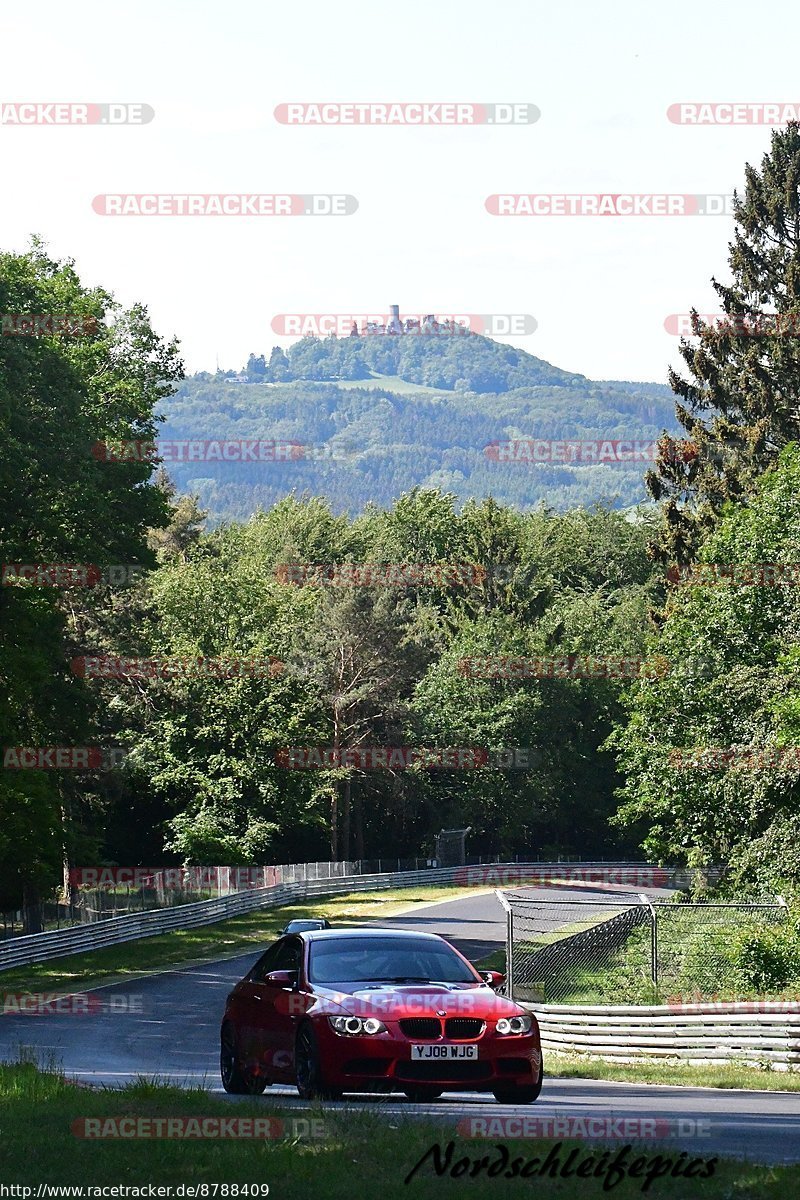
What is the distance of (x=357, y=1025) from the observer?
39.9 ft

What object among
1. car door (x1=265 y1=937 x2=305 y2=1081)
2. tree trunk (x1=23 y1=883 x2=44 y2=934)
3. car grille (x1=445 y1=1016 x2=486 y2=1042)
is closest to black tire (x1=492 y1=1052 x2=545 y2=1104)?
car grille (x1=445 y1=1016 x2=486 y2=1042)

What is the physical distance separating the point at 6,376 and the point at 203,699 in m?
34.4

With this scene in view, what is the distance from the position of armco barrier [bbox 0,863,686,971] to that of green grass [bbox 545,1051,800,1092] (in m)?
21.9

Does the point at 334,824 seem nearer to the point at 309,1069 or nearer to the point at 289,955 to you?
the point at 289,955

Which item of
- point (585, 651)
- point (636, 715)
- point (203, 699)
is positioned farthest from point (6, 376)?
point (585, 651)

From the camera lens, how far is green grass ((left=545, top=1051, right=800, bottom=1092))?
1588 centimetres

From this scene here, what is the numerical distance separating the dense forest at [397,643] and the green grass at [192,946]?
2.50 m

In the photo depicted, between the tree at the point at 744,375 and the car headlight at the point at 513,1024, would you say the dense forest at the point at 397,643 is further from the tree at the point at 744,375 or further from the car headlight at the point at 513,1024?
the car headlight at the point at 513,1024

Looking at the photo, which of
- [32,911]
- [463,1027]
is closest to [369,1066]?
[463,1027]

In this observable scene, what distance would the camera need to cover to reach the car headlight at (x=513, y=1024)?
1240 cm

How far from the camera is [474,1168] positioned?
838 centimetres

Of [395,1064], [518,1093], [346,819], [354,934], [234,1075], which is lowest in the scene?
[346,819]

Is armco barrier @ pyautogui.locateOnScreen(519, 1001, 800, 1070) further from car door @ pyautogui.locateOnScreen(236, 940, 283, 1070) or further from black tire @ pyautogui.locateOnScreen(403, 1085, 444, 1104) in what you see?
black tire @ pyautogui.locateOnScreen(403, 1085, 444, 1104)

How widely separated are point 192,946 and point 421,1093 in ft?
114
